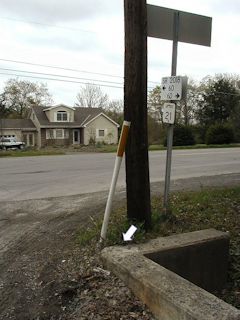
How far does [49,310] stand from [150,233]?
176 cm

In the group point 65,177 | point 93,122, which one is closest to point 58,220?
point 65,177

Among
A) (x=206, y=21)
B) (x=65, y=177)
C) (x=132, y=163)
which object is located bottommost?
(x=65, y=177)

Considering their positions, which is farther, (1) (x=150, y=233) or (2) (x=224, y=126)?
(2) (x=224, y=126)

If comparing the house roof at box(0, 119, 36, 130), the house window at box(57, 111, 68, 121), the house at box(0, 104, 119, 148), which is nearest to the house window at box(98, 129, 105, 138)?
the house at box(0, 104, 119, 148)

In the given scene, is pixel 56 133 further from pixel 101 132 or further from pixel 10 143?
pixel 10 143

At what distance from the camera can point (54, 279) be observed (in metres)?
3.98

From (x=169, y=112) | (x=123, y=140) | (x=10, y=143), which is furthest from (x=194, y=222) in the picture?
(x=10, y=143)

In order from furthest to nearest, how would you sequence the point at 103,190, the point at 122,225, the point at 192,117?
the point at 192,117 → the point at 103,190 → the point at 122,225

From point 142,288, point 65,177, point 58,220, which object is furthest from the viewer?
point 65,177

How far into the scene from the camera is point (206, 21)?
580 cm

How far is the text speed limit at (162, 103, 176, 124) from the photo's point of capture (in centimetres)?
535

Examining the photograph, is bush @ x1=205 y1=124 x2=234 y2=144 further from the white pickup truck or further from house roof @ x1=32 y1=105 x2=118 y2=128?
the white pickup truck

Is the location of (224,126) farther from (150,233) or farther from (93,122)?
(150,233)

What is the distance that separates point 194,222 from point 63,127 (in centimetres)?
4794
